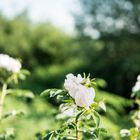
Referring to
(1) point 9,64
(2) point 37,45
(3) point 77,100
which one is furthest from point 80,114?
(2) point 37,45

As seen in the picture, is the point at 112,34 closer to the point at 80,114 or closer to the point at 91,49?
the point at 91,49

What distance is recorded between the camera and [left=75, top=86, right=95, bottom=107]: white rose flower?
2246mm

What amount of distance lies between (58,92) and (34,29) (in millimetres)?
26823

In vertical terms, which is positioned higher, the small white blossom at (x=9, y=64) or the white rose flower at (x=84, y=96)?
the small white blossom at (x=9, y=64)

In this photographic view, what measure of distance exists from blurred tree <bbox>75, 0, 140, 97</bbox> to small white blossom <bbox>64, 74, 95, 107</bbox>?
17.6m

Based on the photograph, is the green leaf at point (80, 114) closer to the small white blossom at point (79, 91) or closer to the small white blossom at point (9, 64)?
the small white blossom at point (79, 91)

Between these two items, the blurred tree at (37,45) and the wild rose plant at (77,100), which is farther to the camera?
the blurred tree at (37,45)

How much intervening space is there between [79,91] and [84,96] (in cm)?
4

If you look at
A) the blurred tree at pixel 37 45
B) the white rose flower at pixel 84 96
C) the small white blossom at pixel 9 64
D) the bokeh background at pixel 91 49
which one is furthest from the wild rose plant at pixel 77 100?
the blurred tree at pixel 37 45

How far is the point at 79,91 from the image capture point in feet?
7.42

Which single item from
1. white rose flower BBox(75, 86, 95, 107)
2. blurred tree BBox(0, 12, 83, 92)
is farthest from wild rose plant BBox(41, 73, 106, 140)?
blurred tree BBox(0, 12, 83, 92)

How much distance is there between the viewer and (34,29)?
2900 centimetres

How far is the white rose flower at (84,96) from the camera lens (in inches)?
88.4

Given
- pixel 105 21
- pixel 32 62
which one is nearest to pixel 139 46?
pixel 105 21
